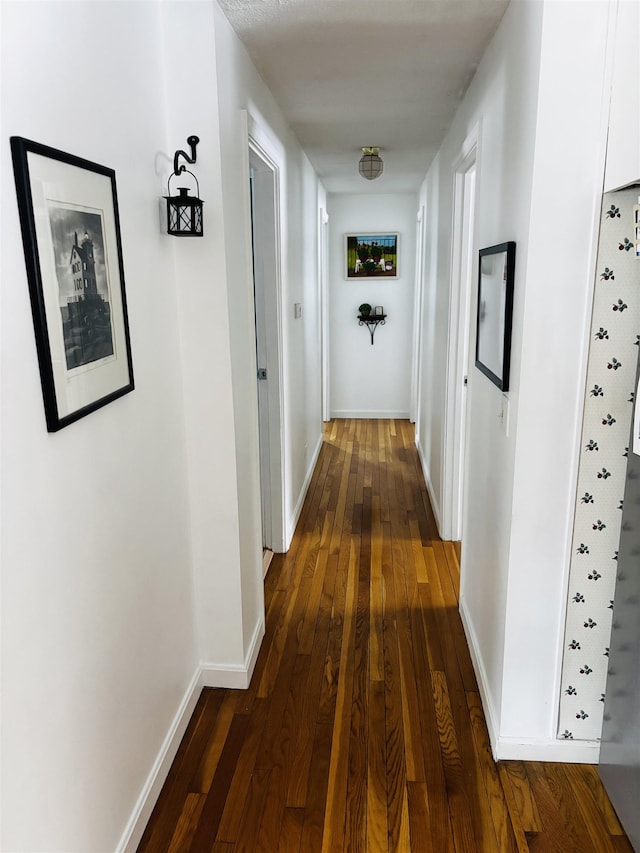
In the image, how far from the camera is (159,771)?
1953mm

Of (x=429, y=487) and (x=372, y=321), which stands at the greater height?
(x=372, y=321)

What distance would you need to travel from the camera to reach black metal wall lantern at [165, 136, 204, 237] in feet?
6.14

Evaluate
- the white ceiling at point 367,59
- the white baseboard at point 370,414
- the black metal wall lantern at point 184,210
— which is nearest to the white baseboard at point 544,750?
the black metal wall lantern at point 184,210

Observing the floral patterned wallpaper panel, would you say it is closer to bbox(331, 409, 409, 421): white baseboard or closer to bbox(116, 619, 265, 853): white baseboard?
bbox(116, 619, 265, 853): white baseboard

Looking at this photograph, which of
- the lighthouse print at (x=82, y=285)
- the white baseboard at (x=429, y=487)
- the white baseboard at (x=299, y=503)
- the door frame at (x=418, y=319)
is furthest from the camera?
the door frame at (x=418, y=319)

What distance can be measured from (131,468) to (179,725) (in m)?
1.01

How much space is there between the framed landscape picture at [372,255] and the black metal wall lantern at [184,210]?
4.75m

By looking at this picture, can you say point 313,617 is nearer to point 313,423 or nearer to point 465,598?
point 465,598

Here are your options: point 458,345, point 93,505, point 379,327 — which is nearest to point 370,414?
point 379,327

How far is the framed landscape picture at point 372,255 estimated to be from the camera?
6.52 m

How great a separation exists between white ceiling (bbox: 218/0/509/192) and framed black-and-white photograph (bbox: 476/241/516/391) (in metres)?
0.76

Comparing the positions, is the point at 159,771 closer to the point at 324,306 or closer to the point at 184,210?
the point at 184,210

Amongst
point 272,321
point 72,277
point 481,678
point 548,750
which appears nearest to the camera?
point 72,277

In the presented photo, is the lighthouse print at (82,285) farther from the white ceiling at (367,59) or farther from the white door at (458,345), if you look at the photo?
the white door at (458,345)
